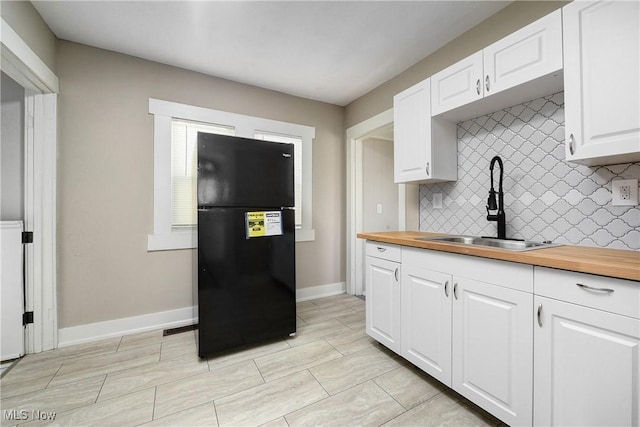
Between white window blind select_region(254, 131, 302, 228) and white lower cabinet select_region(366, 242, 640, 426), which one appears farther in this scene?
white window blind select_region(254, 131, 302, 228)

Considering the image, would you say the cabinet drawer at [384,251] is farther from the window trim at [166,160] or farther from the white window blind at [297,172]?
the window trim at [166,160]

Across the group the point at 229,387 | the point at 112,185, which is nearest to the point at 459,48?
the point at 229,387

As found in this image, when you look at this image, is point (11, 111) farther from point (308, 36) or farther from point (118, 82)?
point (308, 36)

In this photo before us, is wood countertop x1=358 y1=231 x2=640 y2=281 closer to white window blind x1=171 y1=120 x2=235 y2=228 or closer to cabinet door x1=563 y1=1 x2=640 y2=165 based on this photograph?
cabinet door x1=563 y1=1 x2=640 y2=165

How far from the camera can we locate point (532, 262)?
1168 millimetres

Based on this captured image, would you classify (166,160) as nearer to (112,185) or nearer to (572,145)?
(112,185)

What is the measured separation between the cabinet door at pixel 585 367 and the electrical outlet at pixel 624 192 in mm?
793

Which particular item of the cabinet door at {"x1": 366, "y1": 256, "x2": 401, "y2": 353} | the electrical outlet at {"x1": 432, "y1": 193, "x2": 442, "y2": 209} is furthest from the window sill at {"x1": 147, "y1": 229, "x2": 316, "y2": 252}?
the electrical outlet at {"x1": 432, "y1": 193, "x2": 442, "y2": 209}

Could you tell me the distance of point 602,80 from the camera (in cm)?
121

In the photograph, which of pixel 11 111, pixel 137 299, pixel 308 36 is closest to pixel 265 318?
pixel 137 299

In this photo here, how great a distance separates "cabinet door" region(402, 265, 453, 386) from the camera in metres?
1.56

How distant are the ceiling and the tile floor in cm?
262

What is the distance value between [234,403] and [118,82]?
284 cm

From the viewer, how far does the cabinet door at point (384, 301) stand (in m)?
1.91
